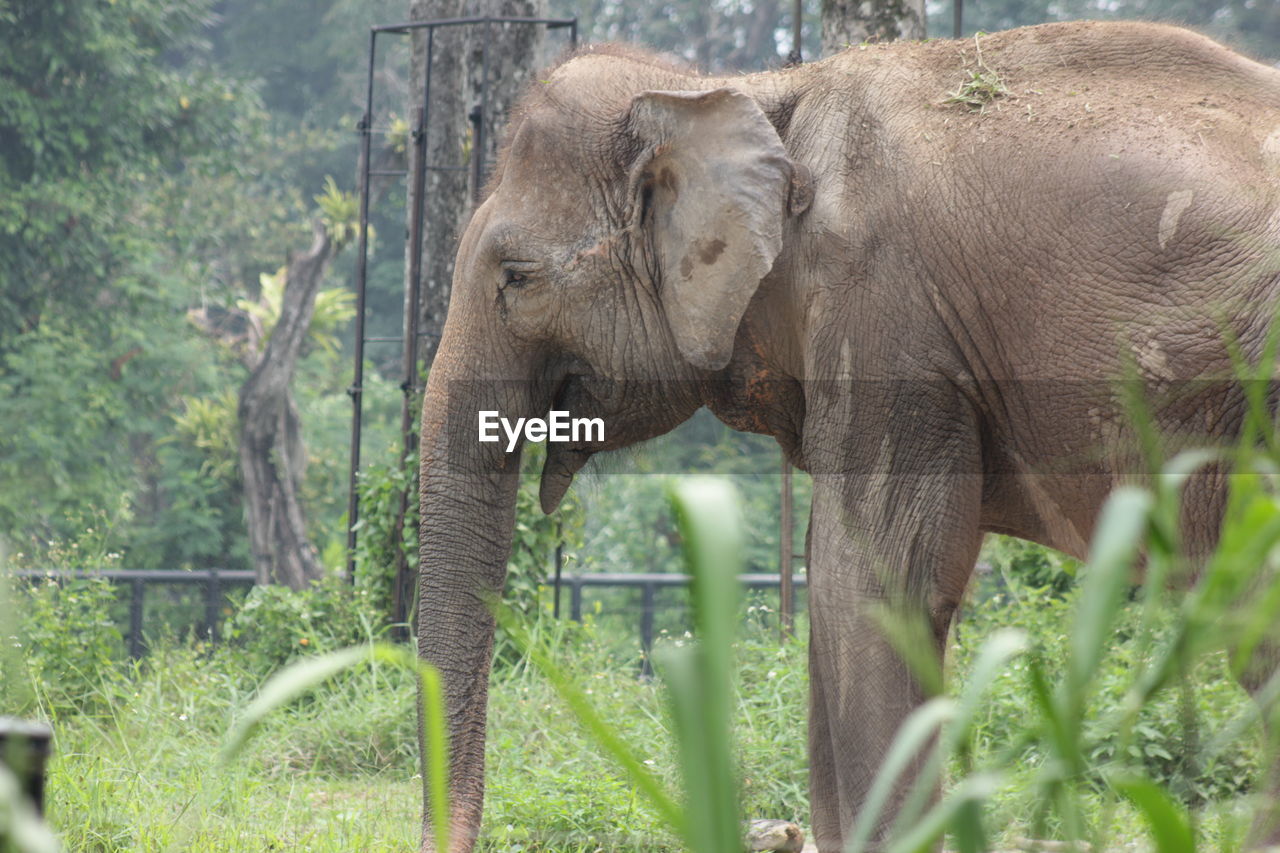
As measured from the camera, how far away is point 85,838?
4117mm

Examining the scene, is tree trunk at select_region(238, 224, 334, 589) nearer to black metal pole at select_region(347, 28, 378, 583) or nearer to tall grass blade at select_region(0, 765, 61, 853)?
black metal pole at select_region(347, 28, 378, 583)

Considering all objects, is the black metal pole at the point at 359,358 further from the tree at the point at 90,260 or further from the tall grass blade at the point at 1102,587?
the tree at the point at 90,260

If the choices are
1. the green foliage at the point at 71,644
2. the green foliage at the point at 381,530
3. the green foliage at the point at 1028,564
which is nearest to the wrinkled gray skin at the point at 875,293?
the green foliage at the point at 71,644

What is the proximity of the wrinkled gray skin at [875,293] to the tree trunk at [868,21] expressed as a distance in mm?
2299

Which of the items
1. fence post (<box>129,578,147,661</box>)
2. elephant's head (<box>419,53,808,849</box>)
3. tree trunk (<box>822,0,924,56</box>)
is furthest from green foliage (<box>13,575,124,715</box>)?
tree trunk (<box>822,0,924,56</box>)

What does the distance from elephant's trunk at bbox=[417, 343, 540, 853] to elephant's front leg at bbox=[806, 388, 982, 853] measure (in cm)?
90

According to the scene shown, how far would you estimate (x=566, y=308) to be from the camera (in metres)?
3.75

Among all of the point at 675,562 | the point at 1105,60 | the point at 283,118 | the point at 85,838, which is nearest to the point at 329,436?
the point at 675,562

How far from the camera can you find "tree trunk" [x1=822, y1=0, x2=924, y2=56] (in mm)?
5914

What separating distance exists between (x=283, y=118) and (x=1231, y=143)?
86.8 ft

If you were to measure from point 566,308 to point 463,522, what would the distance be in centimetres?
63

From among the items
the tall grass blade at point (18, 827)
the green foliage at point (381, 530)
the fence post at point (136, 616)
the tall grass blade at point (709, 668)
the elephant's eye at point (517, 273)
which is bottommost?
the fence post at point (136, 616)

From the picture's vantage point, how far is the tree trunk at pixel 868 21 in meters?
5.91

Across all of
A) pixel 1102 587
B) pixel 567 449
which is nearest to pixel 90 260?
pixel 567 449
